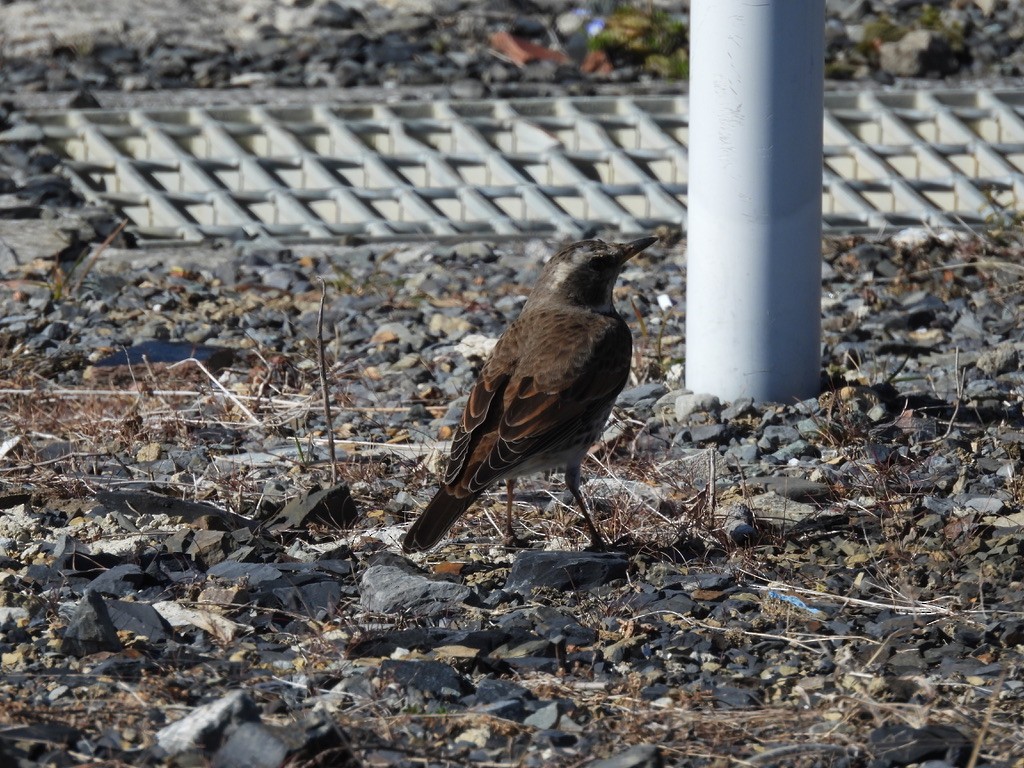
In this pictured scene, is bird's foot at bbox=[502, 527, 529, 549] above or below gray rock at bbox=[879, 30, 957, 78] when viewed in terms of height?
below

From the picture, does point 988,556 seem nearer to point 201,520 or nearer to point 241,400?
point 201,520

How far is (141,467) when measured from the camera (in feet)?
20.9

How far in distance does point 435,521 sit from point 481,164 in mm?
6032

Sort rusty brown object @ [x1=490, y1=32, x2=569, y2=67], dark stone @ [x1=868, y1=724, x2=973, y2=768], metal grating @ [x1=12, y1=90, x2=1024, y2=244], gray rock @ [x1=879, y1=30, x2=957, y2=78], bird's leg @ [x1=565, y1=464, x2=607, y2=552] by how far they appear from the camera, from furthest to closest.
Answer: rusty brown object @ [x1=490, y1=32, x2=569, y2=67] → gray rock @ [x1=879, y1=30, x2=957, y2=78] → metal grating @ [x1=12, y1=90, x2=1024, y2=244] → bird's leg @ [x1=565, y1=464, x2=607, y2=552] → dark stone @ [x1=868, y1=724, x2=973, y2=768]

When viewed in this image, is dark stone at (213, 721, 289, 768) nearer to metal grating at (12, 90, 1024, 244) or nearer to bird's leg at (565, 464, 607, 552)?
bird's leg at (565, 464, 607, 552)

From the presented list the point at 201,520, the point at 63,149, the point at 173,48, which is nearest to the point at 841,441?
the point at 201,520

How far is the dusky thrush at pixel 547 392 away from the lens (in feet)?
17.9

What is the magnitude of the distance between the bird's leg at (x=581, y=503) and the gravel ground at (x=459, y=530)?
7cm

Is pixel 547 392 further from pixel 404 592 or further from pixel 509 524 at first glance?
pixel 404 592

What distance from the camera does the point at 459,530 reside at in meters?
5.88

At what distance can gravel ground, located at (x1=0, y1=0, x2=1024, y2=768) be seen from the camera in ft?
13.0

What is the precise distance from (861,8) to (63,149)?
7.98 meters

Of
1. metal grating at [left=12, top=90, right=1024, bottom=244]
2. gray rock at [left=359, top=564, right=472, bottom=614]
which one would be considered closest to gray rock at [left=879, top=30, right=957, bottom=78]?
metal grating at [left=12, top=90, right=1024, bottom=244]

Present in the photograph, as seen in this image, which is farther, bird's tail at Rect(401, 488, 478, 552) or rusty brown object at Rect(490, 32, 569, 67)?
rusty brown object at Rect(490, 32, 569, 67)
